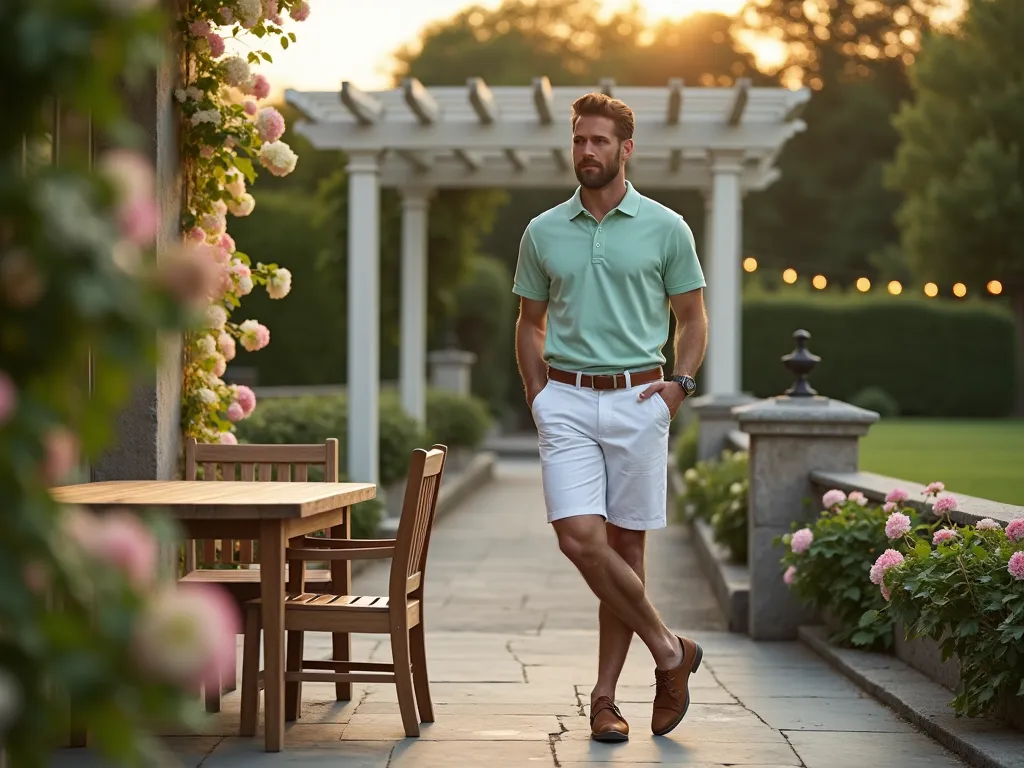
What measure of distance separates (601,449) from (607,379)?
0.21 meters

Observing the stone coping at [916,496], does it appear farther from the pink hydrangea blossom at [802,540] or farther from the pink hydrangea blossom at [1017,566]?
the pink hydrangea blossom at [1017,566]

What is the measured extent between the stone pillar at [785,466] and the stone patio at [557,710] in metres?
0.18

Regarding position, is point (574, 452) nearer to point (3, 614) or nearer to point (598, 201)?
point (598, 201)

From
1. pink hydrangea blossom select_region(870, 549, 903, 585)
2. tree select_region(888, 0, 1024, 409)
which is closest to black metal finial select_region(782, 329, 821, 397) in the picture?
pink hydrangea blossom select_region(870, 549, 903, 585)

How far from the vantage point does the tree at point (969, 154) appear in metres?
32.7

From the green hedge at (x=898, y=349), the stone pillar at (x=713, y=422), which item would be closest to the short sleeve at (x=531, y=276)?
the stone pillar at (x=713, y=422)

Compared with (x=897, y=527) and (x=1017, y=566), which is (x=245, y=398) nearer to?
(x=897, y=527)

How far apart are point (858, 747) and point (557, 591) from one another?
160 inches

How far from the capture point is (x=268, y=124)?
5492 mm

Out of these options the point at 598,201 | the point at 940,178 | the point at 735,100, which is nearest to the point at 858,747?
the point at 598,201

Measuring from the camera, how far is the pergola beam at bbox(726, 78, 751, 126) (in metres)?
9.62

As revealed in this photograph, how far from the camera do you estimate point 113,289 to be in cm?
138

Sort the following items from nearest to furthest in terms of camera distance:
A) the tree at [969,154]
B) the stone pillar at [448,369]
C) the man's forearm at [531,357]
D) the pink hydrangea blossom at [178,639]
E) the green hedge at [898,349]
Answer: the pink hydrangea blossom at [178,639], the man's forearm at [531,357], the stone pillar at [448,369], the green hedge at [898,349], the tree at [969,154]

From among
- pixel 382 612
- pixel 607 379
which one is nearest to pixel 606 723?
pixel 382 612
